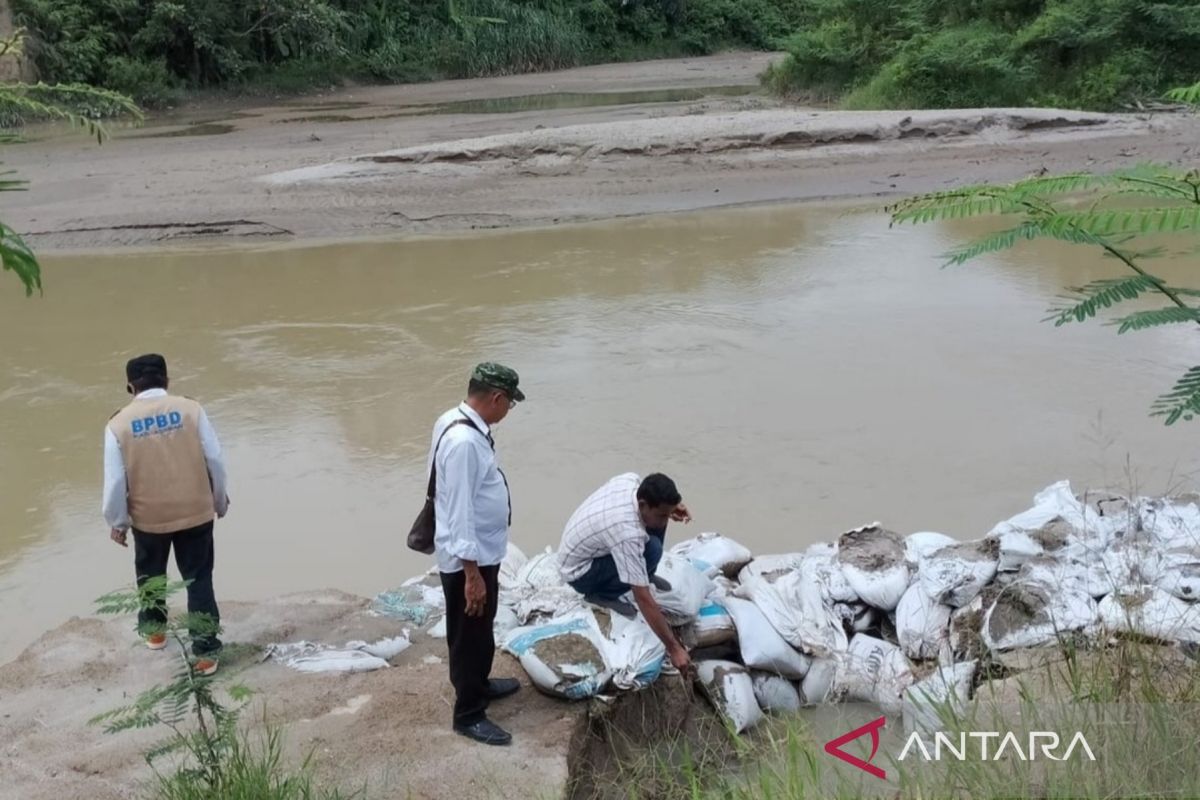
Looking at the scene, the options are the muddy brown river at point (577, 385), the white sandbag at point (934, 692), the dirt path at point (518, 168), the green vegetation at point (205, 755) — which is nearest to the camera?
the green vegetation at point (205, 755)

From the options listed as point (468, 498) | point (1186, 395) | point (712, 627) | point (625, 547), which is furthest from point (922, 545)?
point (1186, 395)

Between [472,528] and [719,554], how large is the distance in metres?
1.76

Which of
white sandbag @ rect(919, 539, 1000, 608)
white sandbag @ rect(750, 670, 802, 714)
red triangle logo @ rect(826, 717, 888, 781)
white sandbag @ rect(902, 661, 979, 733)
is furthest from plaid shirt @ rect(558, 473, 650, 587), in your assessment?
white sandbag @ rect(919, 539, 1000, 608)

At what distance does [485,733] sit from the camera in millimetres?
3824

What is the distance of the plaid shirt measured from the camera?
4.07 m

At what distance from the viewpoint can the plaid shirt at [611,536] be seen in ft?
13.4

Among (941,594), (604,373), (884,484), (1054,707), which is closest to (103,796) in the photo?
(1054,707)

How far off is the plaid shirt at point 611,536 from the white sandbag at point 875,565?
117cm

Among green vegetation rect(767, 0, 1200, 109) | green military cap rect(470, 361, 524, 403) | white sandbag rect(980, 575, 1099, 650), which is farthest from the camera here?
green vegetation rect(767, 0, 1200, 109)

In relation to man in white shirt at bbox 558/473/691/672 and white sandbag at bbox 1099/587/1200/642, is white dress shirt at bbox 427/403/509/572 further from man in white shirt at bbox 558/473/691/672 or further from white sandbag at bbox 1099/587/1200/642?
white sandbag at bbox 1099/587/1200/642

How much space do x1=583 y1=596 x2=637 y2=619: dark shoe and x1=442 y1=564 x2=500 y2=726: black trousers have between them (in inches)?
25.5

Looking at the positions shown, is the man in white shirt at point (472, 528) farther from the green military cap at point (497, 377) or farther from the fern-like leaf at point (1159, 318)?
the fern-like leaf at point (1159, 318)

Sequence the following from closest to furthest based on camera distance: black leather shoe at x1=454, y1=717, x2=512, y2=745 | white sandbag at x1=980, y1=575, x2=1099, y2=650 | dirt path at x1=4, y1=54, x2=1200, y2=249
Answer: black leather shoe at x1=454, y1=717, x2=512, y2=745 → white sandbag at x1=980, y1=575, x2=1099, y2=650 → dirt path at x1=4, y1=54, x2=1200, y2=249

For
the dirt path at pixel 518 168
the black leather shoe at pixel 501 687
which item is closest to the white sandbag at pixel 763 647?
the black leather shoe at pixel 501 687
